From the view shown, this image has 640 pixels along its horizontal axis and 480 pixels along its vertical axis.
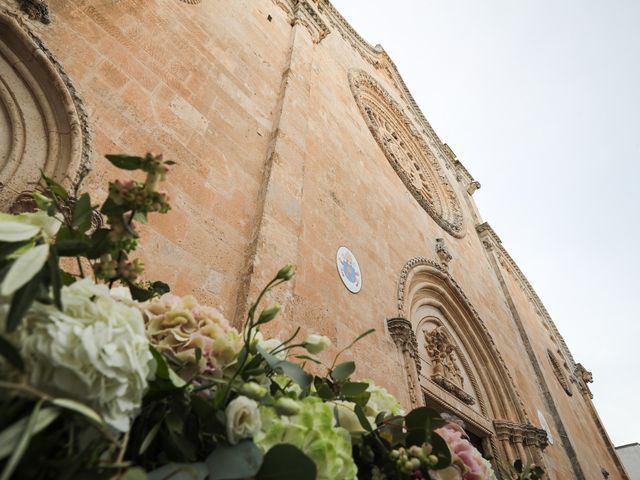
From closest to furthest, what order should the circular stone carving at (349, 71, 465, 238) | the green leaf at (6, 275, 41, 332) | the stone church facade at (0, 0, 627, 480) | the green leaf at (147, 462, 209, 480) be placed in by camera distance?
1. the green leaf at (6, 275, 41, 332)
2. the green leaf at (147, 462, 209, 480)
3. the stone church facade at (0, 0, 627, 480)
4. the circular stone carving at (349, 71, 465, 238)

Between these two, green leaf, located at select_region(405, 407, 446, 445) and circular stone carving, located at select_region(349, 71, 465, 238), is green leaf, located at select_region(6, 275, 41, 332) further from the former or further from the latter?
circular stone carving, located at select_region(349, 71, 465, 238)

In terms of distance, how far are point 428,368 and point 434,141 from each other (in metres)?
8.34

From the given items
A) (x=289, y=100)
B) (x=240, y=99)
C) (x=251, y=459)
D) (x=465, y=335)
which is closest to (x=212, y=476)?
(x=251, y=459)

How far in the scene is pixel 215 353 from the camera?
3.18 ft

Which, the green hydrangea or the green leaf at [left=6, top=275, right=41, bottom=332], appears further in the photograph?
the green hydrangea

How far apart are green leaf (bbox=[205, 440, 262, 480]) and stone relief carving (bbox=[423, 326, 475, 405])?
524cm

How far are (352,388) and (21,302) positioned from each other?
813 millimetres

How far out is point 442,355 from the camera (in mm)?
5973

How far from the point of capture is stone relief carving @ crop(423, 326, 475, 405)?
5668 mm

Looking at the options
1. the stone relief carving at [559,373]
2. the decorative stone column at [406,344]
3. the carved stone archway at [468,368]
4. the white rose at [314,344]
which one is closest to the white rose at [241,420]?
the white rose at [314,344]

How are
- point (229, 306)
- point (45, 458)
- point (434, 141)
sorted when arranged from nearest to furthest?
point (45, 458), point (229, 306), point (434, 141)

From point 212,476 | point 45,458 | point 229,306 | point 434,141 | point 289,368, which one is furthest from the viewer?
point 434,141

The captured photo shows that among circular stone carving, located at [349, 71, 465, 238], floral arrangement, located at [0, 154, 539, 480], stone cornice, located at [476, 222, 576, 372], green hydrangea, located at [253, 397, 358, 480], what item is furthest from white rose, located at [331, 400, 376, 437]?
stone cornice, located at [476, 222, 576, 372]

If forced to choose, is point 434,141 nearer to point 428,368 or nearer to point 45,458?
point 428,368
